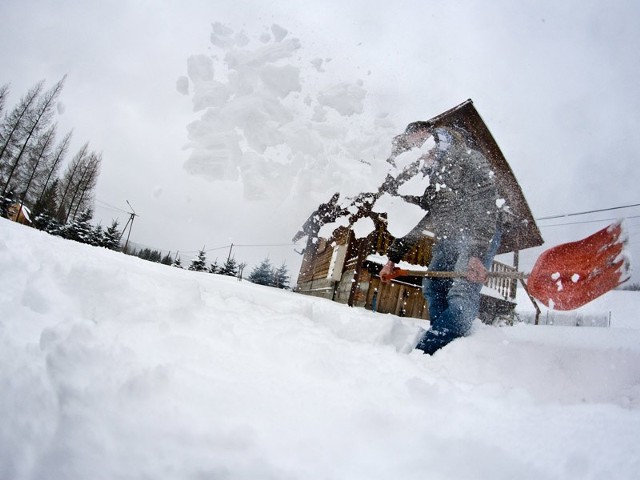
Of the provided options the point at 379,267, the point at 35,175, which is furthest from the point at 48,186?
the point at 379,267

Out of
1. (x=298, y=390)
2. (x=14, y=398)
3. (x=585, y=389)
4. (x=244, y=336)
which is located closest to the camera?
(x=14, y=398)

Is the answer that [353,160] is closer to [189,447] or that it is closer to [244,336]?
[244,336]

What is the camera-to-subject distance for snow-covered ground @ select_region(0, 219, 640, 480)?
0.66 meters

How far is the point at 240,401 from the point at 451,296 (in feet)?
6.88

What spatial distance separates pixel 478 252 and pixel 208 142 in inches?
164

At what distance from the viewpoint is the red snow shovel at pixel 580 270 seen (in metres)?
2.07

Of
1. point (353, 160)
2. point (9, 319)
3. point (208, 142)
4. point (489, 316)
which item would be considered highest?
point (353, 160)

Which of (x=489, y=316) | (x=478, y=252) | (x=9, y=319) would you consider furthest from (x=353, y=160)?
(x=489, y=316)

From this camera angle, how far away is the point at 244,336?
3.82 ft

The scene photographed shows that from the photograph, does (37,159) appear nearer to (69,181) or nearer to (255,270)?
(69,181)

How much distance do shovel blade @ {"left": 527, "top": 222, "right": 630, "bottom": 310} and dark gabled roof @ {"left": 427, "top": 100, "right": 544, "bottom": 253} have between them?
1.25 m

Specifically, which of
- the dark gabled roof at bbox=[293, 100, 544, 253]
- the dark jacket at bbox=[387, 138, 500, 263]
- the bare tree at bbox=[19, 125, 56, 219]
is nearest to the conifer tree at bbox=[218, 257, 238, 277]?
the bare tree at bbox=[19, 125, 56, 219]

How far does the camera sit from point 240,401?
0.79m

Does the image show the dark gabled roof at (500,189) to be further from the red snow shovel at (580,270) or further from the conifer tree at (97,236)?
the conifer tree at (97,236)
